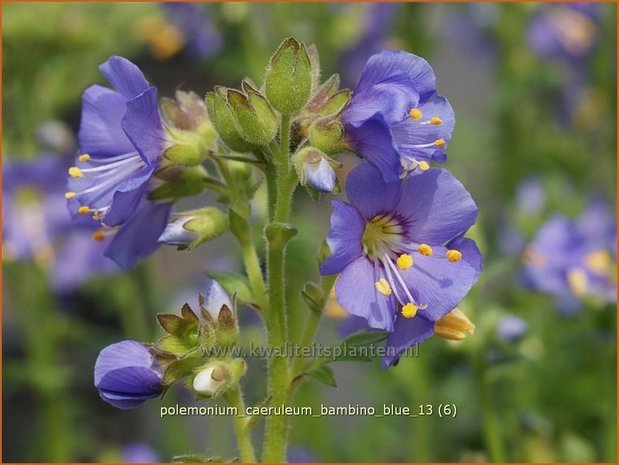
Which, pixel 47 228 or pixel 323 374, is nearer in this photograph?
pixel 323 374

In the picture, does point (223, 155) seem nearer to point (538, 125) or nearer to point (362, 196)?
point (362, 196)

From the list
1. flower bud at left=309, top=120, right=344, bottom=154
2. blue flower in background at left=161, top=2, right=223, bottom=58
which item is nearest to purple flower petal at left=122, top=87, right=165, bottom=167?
flower bud at left=309, top=120, right=344, bottom=154

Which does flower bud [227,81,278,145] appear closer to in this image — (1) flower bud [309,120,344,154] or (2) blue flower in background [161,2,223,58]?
(1) flower bud [309,120,344,154]

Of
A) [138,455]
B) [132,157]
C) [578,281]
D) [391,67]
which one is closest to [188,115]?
[132,157]

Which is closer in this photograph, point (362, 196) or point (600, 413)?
point (362, 196)

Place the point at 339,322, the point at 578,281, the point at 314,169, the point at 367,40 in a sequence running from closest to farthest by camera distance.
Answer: the point at 314,169 < the point at 578,281 < the point at 339,322 < the point at 367,40

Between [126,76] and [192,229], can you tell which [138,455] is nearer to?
[192,229]

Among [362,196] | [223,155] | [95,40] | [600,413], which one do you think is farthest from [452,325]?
[95,40]
